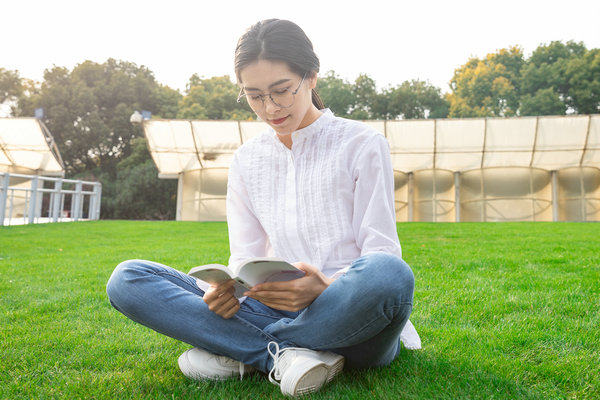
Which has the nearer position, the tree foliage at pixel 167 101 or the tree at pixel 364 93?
the tree foliage at pixel 167 101

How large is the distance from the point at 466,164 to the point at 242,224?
16797 mm

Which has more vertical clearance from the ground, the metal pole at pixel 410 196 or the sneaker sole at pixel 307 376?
the metal pole at pixel 410 196

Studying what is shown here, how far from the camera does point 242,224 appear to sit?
2.32 meters

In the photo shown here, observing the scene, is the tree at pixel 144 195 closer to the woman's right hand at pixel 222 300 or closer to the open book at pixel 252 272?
the woman's right hand at pixel 222 300

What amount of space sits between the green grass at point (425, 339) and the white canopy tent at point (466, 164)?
12.0 m

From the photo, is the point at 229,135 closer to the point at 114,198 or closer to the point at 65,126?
the point at 114,198

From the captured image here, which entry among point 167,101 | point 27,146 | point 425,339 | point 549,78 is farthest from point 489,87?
point 425,339

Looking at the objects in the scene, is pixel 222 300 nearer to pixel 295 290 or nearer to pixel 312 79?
pixel 295 290

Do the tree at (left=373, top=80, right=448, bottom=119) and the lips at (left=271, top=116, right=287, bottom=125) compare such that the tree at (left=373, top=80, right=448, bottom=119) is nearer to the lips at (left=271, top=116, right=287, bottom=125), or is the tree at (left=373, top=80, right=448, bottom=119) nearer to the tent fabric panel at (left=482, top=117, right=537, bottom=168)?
the tent fabric panel at (left=482, top=117, right=537, bottom=168)

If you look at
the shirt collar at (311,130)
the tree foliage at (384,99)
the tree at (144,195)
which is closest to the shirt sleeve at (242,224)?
the shirt collar at (311,130)

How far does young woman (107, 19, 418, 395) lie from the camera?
5.66 feet

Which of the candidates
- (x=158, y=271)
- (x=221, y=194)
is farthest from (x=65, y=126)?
(x=158, y=271)

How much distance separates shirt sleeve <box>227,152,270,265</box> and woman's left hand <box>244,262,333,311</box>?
53 centimetres

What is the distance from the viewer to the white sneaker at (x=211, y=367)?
2.02 meters
